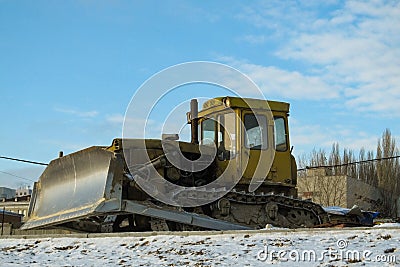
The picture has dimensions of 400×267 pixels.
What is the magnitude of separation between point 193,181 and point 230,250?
17.6 ft

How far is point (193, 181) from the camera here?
12.7m

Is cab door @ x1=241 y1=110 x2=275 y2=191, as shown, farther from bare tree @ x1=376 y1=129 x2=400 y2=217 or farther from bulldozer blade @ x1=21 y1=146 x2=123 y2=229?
bare tree @ x1=376 y1=129 x2=400 y2=217

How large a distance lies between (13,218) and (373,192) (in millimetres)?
24574

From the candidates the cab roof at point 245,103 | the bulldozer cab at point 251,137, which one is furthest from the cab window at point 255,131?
the cab roof at point 245,103

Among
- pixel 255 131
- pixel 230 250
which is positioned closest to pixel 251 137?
pixel 255 131

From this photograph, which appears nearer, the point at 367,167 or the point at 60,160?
the point at 60,160

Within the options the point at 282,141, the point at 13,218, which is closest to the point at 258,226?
the point at 282,141

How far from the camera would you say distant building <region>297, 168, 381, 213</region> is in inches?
1567

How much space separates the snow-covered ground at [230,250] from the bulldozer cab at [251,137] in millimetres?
4651

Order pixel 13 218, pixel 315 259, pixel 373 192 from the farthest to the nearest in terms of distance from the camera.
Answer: pixel 373 192
pixel 13 218
pixel 315 259

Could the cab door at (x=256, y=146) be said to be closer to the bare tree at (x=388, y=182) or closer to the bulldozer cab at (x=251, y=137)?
the bulldozer cab at (x=251, y=137)

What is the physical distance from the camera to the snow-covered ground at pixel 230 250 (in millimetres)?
6684

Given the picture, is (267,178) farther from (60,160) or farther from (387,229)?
(387,229)

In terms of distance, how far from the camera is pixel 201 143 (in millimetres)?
13453
